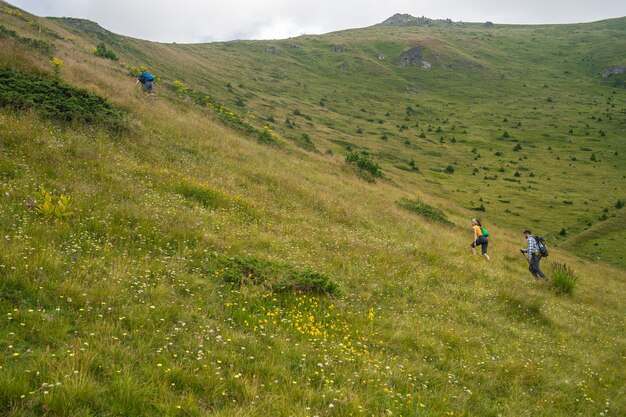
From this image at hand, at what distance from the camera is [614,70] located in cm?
13275

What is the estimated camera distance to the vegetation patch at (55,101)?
13.5m

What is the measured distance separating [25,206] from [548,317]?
47.5ft

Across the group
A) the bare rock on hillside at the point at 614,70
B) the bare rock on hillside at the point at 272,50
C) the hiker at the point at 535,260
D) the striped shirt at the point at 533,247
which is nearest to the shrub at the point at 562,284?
the hiker at the point at 535,260

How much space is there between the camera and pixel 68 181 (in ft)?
33.3

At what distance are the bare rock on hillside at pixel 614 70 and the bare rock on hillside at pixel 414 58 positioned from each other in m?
58.7

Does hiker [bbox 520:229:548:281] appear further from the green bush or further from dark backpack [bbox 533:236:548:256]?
the green bush

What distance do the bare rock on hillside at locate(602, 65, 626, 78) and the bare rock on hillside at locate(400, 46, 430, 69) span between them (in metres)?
58.7

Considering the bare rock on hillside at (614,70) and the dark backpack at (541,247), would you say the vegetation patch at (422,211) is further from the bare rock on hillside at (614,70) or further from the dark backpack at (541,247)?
the bare rock on hillside at (614,70)

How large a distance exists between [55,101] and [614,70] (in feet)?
550

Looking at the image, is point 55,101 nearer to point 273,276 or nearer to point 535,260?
point 273,276

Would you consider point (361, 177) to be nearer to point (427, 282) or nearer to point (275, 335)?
point (427, 282)

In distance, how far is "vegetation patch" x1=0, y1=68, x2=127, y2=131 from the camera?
13.5 metres

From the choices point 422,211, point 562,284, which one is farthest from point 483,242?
point 422,211

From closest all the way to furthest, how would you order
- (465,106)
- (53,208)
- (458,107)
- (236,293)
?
(236,293), (53,208), (458,107), (465,106)
